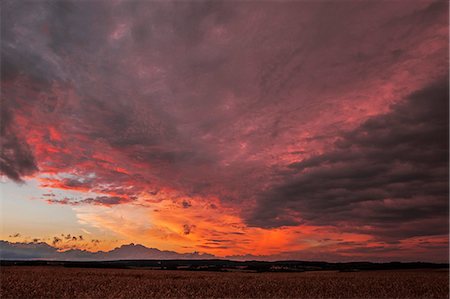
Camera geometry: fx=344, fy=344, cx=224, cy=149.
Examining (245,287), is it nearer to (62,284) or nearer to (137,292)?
(137,292)

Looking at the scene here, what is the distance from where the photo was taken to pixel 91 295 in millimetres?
24031

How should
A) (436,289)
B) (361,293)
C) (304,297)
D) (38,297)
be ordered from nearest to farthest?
(38,297) < (304,297) < (361,293) < (436,289)

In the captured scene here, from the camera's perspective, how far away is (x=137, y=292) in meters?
25.0

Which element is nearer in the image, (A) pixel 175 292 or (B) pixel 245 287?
(A) pixel 175 292

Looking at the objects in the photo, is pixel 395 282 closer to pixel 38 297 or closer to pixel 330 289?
pixel 330 289

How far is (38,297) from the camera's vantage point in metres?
23.7

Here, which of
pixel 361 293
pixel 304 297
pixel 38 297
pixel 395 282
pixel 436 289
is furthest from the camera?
pixel 395 282

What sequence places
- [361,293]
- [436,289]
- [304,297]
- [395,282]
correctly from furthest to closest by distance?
[395,282], [436,289], [361,293], [304,297]

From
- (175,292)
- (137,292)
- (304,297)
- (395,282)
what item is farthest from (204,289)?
(395,282)

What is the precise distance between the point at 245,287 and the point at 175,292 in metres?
6.15

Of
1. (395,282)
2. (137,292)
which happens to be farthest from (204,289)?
(395,282)

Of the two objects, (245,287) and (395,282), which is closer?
(245,287)

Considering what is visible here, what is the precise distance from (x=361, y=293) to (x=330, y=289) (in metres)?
2.45

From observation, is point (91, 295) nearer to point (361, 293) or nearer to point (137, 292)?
point (137, 292)
